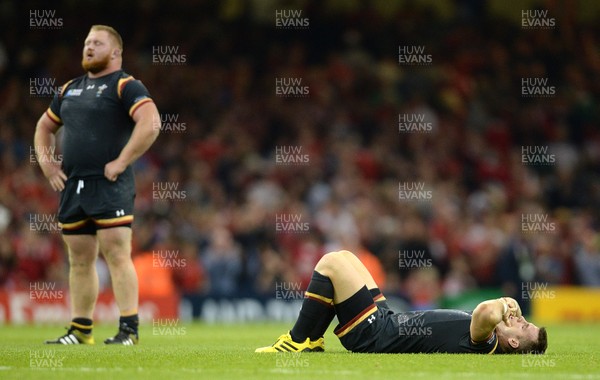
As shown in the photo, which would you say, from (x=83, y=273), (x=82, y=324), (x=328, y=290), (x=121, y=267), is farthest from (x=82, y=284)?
(x=328, y=290)

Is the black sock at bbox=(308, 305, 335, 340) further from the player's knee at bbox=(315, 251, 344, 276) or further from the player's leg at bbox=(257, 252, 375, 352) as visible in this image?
the player's knee at bbox=(315, 251, 344, 276)

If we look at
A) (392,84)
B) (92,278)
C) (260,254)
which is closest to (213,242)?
(260,254)

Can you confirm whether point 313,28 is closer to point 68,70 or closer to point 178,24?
point 178,24

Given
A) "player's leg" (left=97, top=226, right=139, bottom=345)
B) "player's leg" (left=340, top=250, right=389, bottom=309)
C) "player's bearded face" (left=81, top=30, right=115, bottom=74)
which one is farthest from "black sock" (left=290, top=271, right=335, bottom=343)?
"player's bearded face" (left=81, top=30, right=115, bottom=74)

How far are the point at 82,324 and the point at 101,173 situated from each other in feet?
4.65

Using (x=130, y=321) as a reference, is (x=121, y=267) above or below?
above

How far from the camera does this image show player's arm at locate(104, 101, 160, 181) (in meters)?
9.57

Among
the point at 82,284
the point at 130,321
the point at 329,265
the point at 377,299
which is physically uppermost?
the point at 329,265

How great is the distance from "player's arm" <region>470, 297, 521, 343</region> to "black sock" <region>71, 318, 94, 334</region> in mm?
3660

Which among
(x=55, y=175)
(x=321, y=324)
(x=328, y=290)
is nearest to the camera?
(x=328, y=290)

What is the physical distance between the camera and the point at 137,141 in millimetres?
9570

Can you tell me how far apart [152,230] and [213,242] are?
3.56 ft

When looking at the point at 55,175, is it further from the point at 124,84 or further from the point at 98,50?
the point at 98,50

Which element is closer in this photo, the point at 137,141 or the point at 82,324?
the point at 137,141
